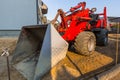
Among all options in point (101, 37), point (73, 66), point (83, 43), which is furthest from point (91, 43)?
point (73, 66)

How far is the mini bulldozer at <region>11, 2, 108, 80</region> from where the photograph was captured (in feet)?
17.4

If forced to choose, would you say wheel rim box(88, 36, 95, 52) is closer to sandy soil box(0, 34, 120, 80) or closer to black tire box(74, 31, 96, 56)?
black tire box(74, 31, 96, 56)

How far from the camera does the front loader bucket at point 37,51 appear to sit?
5.14 meters

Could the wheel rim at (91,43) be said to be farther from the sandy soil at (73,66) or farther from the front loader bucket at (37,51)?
the front loader bucket at (37,51)

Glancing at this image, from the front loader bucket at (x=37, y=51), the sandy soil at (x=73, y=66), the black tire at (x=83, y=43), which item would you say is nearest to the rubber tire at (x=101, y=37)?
the sandy soil at (x=73, y=66)

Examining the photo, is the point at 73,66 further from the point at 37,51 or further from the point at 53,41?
the point at 53,41

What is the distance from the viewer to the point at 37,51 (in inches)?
260

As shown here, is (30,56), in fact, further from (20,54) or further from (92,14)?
(92,14)

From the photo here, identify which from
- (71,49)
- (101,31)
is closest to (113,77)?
(71,49)

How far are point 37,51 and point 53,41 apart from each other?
1250mm

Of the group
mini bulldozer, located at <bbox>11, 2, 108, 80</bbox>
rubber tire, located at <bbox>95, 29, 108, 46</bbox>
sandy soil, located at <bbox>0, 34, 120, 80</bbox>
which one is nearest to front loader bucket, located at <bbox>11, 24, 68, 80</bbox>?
mini bulldozer, located at <bbox>11, 2, 108, 80</bbox>

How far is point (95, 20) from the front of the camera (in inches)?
407

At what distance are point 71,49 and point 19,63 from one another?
3605 mm

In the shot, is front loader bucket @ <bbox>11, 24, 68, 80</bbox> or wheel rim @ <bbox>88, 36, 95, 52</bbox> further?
wheel rim @ <bbox>88, 36, 95, 52</bbox>
